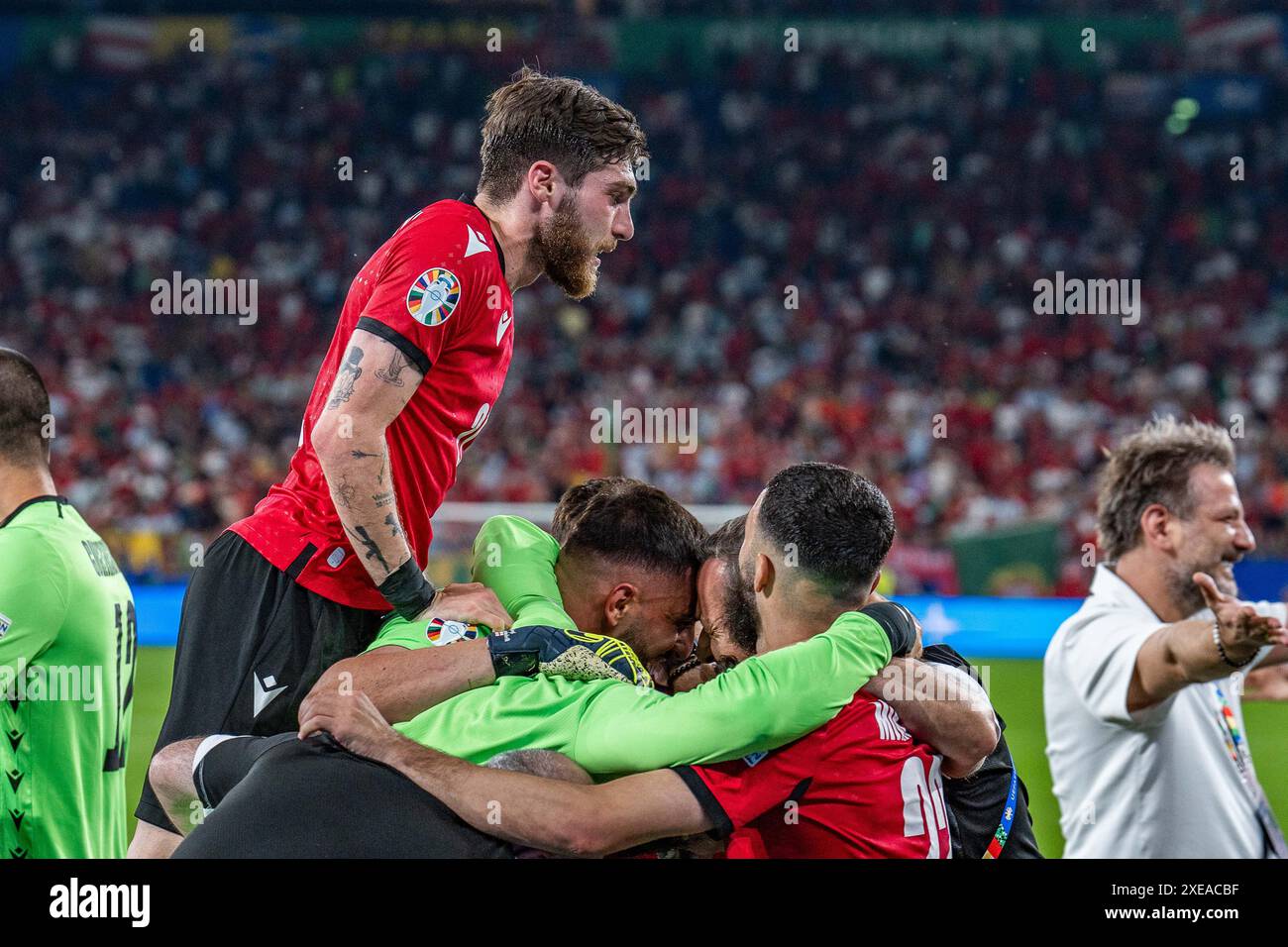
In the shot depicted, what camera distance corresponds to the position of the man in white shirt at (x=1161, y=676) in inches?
130

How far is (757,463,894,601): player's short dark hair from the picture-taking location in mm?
2664

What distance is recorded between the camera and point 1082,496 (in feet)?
44.8

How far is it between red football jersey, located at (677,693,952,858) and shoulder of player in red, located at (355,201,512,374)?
1.23 meters

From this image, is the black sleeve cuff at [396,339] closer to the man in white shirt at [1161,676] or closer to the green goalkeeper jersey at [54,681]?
the green goalkeeper jersey at [54,681]

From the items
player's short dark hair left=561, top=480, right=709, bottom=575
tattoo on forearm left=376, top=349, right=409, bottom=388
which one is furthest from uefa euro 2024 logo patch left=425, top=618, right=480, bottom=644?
tattoo on forearm left=376, top=349, right=409, bottom=388

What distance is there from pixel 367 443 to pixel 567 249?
78 centimetres

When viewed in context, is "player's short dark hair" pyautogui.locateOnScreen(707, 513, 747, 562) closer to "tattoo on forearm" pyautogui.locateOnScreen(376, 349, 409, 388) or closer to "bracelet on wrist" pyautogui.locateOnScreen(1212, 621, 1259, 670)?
"tattoo on forearm" pyautogui.locateOnScreen(376, 349, 409, 388)

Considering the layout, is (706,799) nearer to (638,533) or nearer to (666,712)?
(666,712)

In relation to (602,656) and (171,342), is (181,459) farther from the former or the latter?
(602,656)

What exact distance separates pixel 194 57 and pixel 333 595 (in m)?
19.9

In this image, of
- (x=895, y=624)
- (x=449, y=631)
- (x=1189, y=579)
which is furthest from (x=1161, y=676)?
(x=449, y=631)

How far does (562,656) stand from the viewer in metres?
2.64
